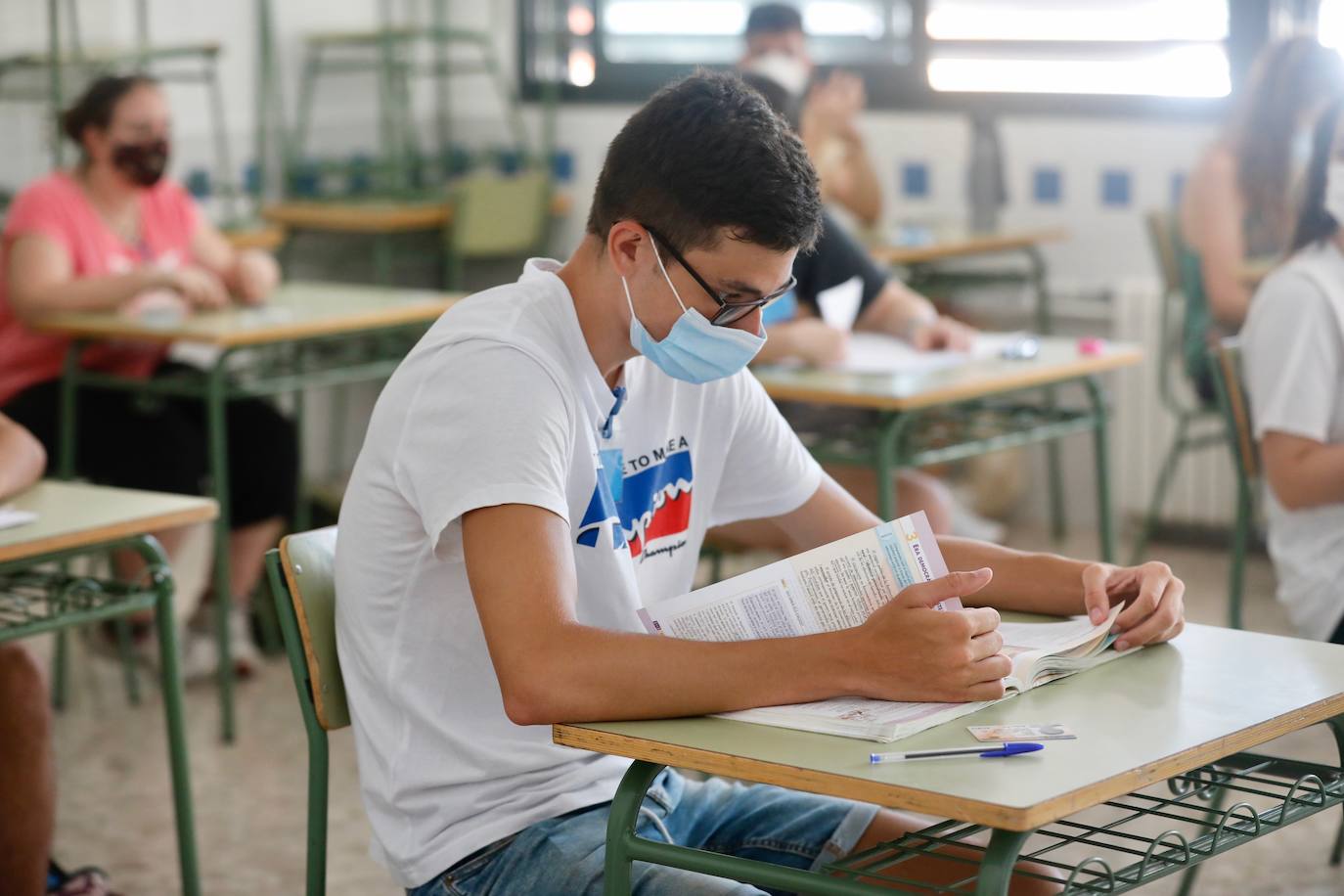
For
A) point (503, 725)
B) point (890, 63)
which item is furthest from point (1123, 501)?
point (503, 725)

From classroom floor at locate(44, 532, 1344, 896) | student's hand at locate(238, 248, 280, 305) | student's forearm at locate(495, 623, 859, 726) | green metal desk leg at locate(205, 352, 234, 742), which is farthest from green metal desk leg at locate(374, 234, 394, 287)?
student's forearm at locate(495, 623, 859, 726)

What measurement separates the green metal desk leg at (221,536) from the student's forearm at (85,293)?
1.00ft

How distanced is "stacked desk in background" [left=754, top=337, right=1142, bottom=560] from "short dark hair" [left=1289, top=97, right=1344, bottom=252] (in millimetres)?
614

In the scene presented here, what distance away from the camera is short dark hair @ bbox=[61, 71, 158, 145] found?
362 centimetres

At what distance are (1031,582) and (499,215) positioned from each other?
396 centimetres

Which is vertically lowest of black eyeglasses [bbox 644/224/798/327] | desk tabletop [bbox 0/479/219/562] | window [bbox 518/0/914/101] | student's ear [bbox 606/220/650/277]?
desk tabletop [bbox 0/479/219/562]

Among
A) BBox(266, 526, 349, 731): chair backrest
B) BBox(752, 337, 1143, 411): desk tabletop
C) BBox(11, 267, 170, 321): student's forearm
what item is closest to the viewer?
BBox(266, 526, 349, 731): chair backrest

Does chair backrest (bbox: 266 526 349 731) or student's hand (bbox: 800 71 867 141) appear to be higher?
student's hand (bbox: 800 71 867 141)

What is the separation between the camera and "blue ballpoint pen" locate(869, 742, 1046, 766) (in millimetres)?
1237

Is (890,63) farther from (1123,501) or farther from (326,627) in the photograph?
(326,627)

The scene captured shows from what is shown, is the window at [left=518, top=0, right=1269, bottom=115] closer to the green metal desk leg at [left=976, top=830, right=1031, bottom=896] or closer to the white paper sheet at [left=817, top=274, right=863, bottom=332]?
the white paper sheet at [left=817, top=274, right=863, bottom=332]

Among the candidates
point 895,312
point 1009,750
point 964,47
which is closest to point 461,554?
point 1009,750

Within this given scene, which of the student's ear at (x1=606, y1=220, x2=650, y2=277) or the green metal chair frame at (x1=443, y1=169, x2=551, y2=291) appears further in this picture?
the green metal chair frame at (x1=443, y1=169, x2=551, y2=291)

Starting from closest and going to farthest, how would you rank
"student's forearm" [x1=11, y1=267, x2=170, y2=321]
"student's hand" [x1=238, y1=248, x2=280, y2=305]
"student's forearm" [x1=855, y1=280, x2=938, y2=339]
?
"student's forearm" [x1=855, y1=280, x2=938, y2=339] → "student's forearm" [x1=11, y1=267, x2=170, y2=321] → "student's hand" [x1=238, y1=248, x2=280, y2=305]
